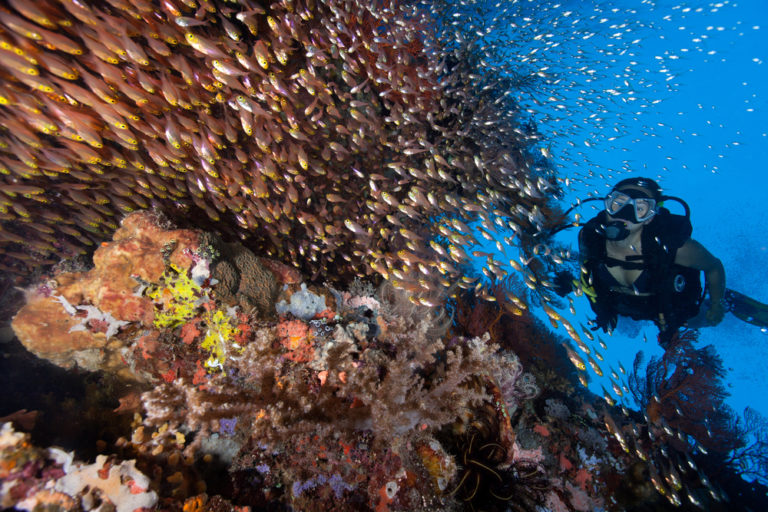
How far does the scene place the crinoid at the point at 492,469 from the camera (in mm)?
3584

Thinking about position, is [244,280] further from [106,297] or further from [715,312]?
[715,312]

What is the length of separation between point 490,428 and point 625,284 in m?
6.23

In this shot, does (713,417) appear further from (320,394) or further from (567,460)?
(320,394)

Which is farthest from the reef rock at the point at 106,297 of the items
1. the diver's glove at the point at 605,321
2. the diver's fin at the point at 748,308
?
the diver's fin at the point at 748,308

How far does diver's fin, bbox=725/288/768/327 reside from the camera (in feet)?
32.1

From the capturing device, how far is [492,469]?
371cm

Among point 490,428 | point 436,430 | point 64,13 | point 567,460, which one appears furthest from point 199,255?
point 567,460

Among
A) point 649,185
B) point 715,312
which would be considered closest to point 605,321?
point 715,312

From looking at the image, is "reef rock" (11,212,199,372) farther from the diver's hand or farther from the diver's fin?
the diver's fin

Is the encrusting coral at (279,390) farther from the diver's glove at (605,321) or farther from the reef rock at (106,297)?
the diver's glove at (605,321)

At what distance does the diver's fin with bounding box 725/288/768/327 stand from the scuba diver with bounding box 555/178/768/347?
150 inches

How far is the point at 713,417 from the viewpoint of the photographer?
7.04m

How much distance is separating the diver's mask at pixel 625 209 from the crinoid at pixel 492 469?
581 cm

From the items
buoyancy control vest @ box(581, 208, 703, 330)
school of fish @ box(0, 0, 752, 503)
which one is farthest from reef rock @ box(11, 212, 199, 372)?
buoyancy control vest @ box(581, 208, 703, 330)
